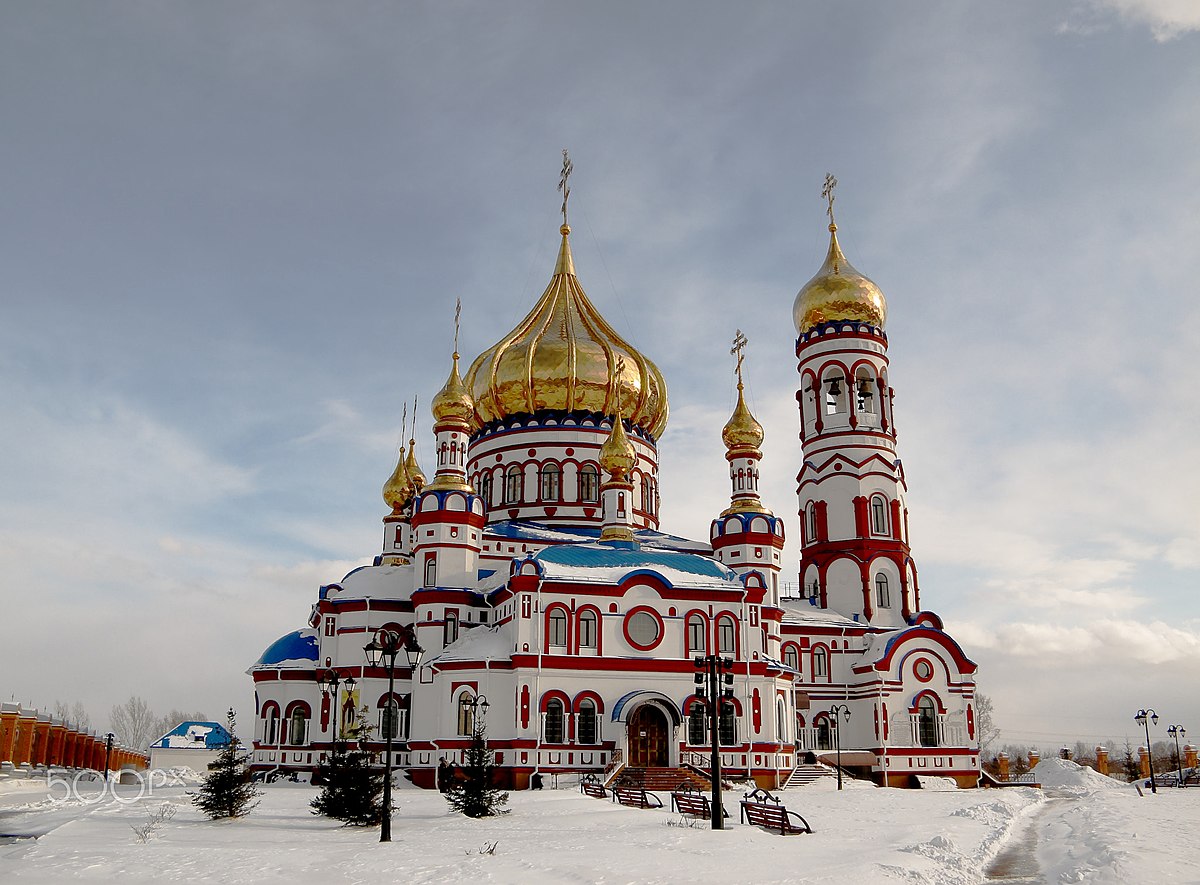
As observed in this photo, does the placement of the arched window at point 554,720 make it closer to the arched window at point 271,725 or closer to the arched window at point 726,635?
the arched window at point 726,635

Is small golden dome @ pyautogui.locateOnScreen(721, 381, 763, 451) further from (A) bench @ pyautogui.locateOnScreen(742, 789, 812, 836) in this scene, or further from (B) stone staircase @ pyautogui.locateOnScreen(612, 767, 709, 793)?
(A) bench @ pyautogui.locateOnScreen(742, 789, 812, 836)

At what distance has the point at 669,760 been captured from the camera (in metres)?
32.2

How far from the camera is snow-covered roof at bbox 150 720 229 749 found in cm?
5019

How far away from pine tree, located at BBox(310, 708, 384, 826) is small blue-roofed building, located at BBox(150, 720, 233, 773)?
31051 millimetres

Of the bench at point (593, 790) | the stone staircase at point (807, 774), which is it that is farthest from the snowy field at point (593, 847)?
the stone staircase at point (807, 774)

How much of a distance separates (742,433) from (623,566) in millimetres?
9878

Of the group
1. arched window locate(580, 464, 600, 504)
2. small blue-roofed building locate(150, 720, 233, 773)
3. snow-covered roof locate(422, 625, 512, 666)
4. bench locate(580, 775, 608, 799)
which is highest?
arched window locate(580, 464, 600, 504)

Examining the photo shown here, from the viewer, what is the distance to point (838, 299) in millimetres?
44938

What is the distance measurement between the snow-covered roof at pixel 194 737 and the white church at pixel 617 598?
1362 centimetres

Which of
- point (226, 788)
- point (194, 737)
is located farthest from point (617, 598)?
point (194, 737)

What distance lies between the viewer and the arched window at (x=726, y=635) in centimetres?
3397

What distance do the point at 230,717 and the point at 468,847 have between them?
6437 mm

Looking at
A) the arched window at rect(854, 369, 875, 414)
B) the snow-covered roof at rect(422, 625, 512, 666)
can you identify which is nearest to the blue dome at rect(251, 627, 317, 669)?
the snow-covered roof at rect(422, 625, 512, 666)

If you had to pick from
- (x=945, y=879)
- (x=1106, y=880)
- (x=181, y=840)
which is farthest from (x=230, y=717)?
(x=1106, y=880)
